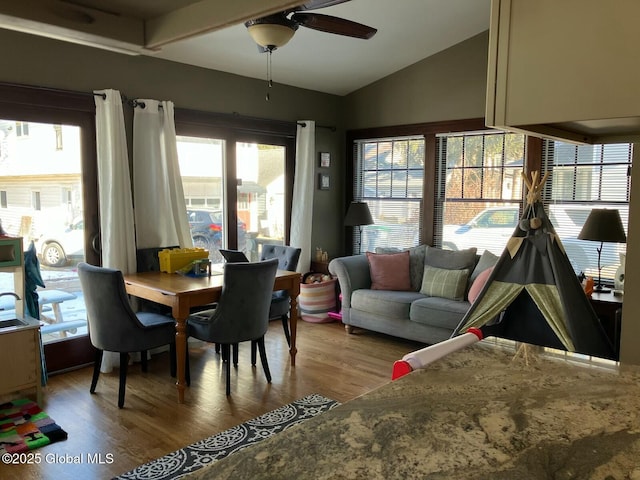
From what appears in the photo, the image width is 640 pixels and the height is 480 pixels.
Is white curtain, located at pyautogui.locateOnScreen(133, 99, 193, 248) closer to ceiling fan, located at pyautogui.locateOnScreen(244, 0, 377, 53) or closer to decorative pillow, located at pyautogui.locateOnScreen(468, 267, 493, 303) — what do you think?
ceiling fan, located at pyautogui.locateOnScreen(244, 0, 377, 53)

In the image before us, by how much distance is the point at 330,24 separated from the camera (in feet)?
10.6

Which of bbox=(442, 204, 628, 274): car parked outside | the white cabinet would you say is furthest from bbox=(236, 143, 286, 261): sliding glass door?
the white cabinet

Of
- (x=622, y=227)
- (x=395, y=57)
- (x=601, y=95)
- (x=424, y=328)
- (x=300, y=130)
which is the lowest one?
(x=424, y=328)

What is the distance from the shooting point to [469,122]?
5.09 m

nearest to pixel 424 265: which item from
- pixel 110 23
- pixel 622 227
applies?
pixel 622 227

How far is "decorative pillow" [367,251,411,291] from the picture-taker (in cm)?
513

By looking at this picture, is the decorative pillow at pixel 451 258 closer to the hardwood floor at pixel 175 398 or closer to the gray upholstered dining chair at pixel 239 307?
the hardwood floor at pixel 175 398

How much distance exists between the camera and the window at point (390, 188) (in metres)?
5.65

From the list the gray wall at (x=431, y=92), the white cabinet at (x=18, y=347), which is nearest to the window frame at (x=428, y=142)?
the gray wall at (x=431, y=92)

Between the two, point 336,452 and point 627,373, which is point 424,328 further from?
point 336,452

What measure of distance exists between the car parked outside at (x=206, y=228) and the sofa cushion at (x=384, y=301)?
1475 millimetres

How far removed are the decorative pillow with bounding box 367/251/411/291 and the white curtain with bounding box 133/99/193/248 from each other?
1963 mm

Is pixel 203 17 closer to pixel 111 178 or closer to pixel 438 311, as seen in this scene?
pixel 111 178

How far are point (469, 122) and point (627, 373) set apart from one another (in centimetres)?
400
